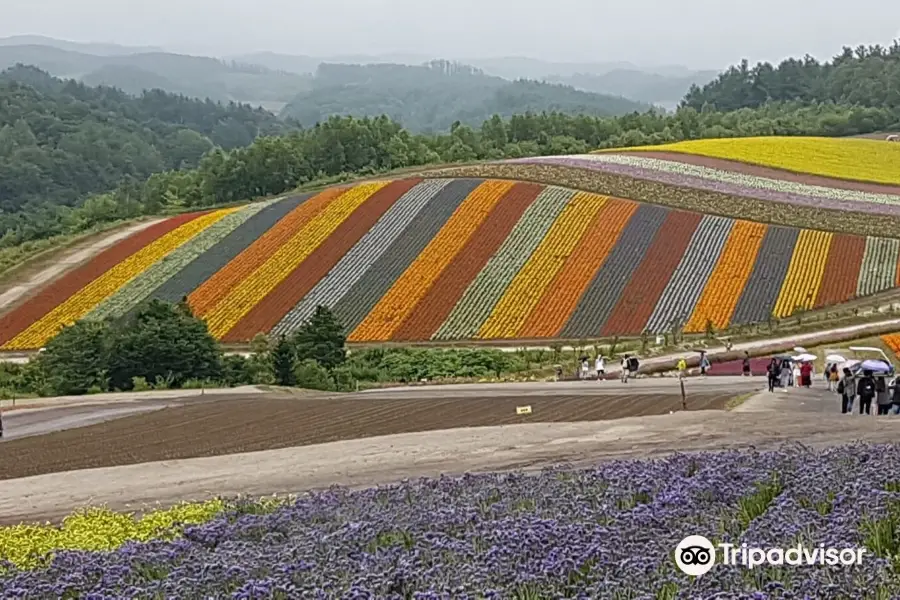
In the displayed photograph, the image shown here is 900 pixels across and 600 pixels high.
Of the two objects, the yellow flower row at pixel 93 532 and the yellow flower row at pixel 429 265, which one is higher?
the yellow flower row at pixel 93 532

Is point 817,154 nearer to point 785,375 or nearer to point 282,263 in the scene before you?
point 282,263

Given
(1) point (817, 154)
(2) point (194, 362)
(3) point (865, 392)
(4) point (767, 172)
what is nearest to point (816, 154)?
(1) point (817, 154)

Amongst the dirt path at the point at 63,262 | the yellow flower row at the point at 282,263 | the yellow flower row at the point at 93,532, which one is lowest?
the dirt path at the point at 63,262

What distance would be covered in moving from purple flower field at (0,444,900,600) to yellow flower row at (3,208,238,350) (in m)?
41.7

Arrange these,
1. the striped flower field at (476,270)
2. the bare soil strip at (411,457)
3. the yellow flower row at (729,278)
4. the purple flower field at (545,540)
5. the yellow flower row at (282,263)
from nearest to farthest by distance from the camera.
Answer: the purple flower field at (545,540), the bare soil strip at (411,457), the yellow flower row at (729,278), the striped flower field at (476,270), the yellow flower row at (282,263)

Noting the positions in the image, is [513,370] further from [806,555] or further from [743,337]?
[806,555]

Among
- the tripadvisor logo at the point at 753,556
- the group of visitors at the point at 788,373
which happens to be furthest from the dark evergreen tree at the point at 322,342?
the tripadvisor logo at the point at 753,556

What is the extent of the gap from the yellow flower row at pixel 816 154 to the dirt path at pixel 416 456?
201ft

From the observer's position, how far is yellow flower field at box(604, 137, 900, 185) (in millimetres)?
79688

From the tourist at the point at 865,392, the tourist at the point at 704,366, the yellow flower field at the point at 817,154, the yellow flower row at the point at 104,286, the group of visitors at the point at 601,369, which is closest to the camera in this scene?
the tourist at the point at 865,392

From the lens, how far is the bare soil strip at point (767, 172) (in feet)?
240

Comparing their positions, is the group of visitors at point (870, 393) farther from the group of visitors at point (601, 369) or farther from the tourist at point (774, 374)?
the group of visitors at point (601, 369)

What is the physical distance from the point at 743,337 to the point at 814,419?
76.0ft

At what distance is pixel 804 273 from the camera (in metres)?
51.2
